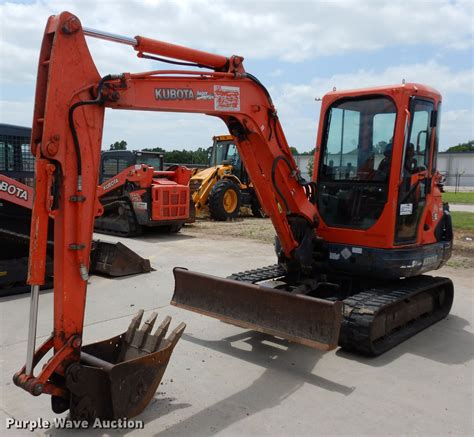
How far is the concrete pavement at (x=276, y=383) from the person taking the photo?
354 centimetres

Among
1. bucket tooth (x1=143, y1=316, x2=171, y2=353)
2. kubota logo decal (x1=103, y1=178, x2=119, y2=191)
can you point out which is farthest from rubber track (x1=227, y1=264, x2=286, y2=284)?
kubota logo decal (x1=103, y1=178, x2=119, y2=191)

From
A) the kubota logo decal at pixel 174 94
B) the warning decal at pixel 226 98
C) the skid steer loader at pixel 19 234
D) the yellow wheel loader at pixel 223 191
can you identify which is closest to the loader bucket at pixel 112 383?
the kubota logo decal at pixel 174 94

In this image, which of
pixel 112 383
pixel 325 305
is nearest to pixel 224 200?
pixel 325 305

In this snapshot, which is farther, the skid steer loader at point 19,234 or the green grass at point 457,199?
the green grass at point 457,199

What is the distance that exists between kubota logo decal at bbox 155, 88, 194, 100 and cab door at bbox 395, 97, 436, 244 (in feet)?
7.96

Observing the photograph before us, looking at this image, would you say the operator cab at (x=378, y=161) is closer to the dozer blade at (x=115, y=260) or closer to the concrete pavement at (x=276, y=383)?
the concrete pavement at (x=276, y=383)

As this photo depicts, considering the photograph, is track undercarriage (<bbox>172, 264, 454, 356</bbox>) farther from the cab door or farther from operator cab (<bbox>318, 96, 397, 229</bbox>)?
operator cab (<bbox>318, 96, 397, 229</bbox>)

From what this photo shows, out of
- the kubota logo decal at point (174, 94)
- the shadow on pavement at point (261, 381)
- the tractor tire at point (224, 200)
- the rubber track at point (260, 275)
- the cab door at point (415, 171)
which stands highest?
the kubota logo decal at point (174, 94)

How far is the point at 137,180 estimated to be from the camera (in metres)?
11.6

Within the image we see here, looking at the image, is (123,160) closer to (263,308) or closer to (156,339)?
(263,308)

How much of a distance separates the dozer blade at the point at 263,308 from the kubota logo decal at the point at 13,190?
2.85m

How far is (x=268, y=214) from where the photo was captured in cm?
539

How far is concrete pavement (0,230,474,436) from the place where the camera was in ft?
11.6

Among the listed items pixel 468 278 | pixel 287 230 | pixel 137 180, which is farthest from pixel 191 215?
pixel 287 230
